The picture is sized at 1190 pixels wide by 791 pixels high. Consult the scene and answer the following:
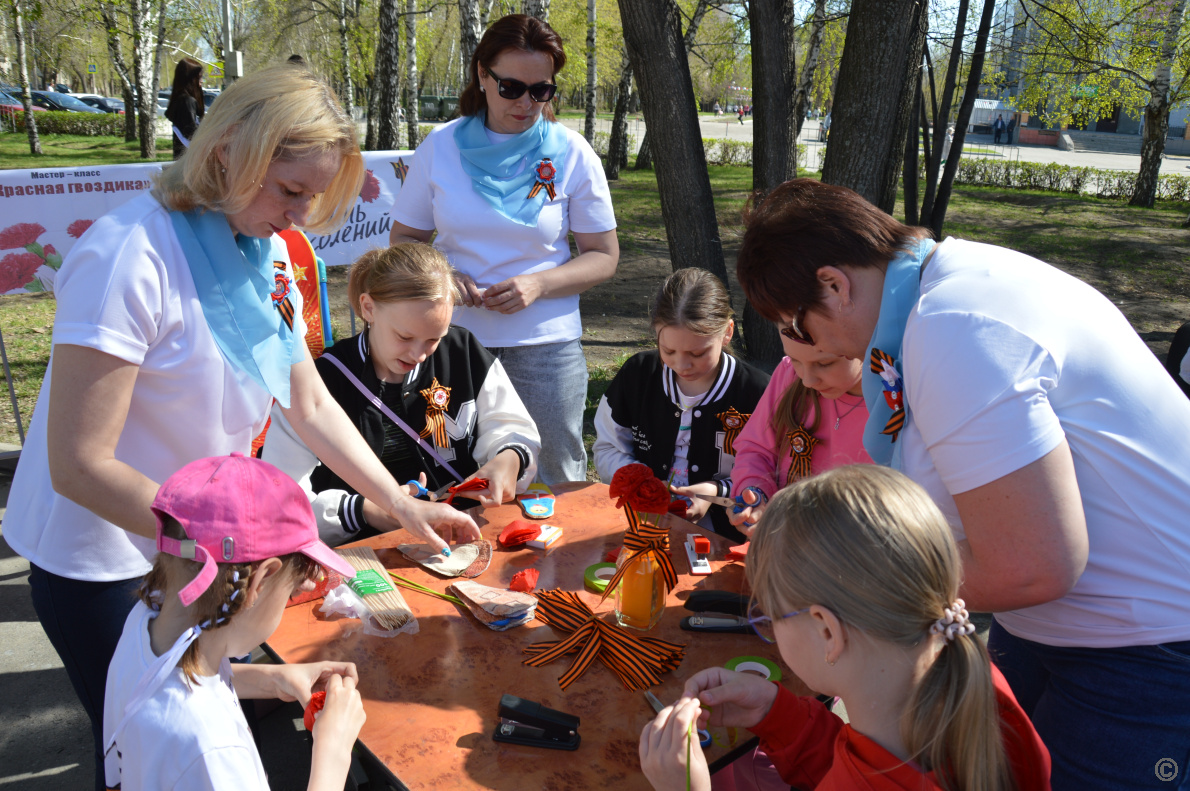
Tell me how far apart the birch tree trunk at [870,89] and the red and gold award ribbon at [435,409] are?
3139 millimetres

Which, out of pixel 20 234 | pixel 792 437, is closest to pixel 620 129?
pixel 20 234

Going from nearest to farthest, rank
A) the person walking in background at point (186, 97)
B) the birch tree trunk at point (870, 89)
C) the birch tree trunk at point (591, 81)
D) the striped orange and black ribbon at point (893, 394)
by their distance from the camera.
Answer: the striped orange and black ribbon at point (893, 394), the birch tree trunk at point (870, 89), the person walking in background at point (186, 97), the birch tree trunk at point (591, 81)

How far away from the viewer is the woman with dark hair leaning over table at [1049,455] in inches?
48.2

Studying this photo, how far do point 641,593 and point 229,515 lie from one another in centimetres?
85

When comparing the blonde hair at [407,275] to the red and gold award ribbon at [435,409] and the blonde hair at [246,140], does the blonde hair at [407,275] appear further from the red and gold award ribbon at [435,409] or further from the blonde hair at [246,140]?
the blonde hair at [246,140]

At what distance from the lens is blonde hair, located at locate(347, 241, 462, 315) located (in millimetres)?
2453

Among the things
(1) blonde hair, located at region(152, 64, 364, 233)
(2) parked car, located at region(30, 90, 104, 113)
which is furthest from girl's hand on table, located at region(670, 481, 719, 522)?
(2) parked car, located at region(30, 90, 104, 113)

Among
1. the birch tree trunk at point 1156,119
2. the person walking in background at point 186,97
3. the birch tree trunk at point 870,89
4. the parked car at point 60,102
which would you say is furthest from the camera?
the parked car at point 60,102

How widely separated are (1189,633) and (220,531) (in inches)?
62.2

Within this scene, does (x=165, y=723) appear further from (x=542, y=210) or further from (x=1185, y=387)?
(x=1185, y=387)

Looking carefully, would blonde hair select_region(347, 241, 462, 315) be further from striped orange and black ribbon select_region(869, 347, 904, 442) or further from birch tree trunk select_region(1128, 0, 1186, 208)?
birch tree trunk select_region(1128, 0, 1186, 208)

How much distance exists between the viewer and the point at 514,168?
2867 mm

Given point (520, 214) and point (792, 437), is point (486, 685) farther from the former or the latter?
point (520, 214)

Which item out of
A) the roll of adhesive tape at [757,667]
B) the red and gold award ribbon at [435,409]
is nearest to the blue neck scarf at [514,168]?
the red and gold award ribbon at [435,409]
